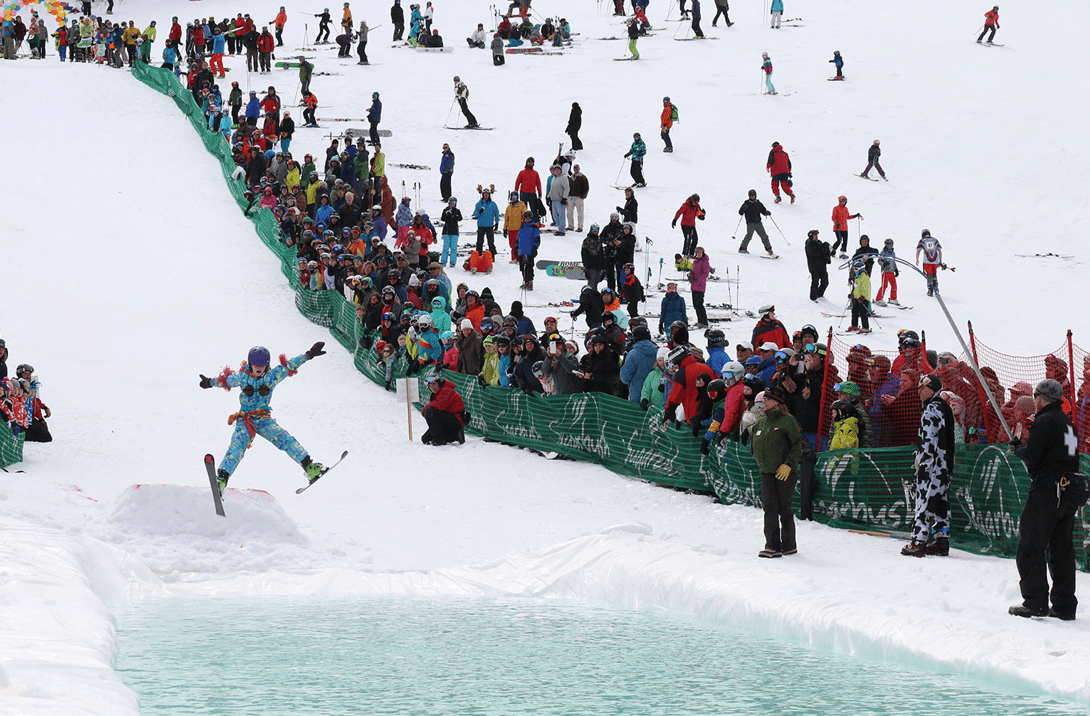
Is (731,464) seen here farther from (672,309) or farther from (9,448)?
(9,448)

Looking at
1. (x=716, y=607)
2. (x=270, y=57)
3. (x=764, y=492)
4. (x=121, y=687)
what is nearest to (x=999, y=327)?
(x=764, y=492)

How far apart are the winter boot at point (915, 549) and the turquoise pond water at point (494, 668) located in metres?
1.85

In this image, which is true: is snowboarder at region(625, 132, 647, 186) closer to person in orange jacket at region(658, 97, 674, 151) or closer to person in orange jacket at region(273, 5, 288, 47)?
person in orange jacket at region(658, 97, 674, 151)

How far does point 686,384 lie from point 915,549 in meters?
3.31

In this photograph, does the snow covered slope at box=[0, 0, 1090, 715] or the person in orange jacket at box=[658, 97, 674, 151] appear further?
the person in orange jacket at box=[658, 97, 674, 151]

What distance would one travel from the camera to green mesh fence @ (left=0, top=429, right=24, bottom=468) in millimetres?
12359

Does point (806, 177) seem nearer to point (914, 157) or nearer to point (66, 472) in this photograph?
point (914, 157)

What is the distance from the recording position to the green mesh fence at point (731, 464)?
9102mm

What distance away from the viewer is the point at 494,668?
724 cm

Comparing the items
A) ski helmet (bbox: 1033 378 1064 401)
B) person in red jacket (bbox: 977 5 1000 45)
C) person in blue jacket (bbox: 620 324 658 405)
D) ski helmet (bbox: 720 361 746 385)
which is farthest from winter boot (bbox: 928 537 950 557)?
person in red jacket (bbox: 977 5 1000 45)

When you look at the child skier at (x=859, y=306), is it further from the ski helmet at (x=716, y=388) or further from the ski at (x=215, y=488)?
the ski at (x=215, y=488)

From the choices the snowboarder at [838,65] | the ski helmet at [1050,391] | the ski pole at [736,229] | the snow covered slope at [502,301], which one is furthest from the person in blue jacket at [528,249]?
the snowboarder at [838,65]

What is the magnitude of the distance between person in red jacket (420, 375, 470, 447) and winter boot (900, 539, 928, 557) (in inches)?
277

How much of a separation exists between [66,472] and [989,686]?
9619 millimetres
